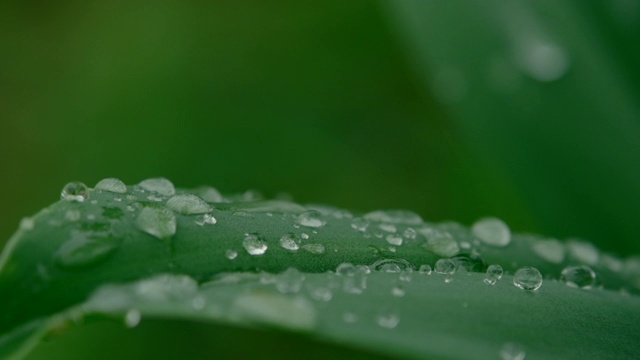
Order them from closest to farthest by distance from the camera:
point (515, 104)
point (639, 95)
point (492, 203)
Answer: point (639, 95), point (515, 104), point (492, 203)

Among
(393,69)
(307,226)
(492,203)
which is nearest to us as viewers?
(307,226)

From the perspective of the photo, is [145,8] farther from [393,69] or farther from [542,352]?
[542,352]

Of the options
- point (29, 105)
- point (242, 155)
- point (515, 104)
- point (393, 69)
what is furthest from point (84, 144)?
point (515, 104)

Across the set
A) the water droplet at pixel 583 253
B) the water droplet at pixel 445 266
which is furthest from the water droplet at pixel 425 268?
the water droplet at pixel 583 253

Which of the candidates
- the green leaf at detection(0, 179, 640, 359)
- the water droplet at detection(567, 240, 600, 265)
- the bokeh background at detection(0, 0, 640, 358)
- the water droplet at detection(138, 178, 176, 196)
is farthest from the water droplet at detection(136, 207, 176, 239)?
the bokeh background at detection(0, 0, 640, 358)

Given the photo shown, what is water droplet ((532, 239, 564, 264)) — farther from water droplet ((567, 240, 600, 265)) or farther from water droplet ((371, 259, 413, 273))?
water droplet ((371, 259, 413, 273))

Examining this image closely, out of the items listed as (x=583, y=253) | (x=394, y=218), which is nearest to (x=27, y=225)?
(x=394, y=218)

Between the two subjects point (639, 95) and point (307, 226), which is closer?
point (307, 226)

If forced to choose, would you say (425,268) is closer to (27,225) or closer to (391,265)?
(391,265)
